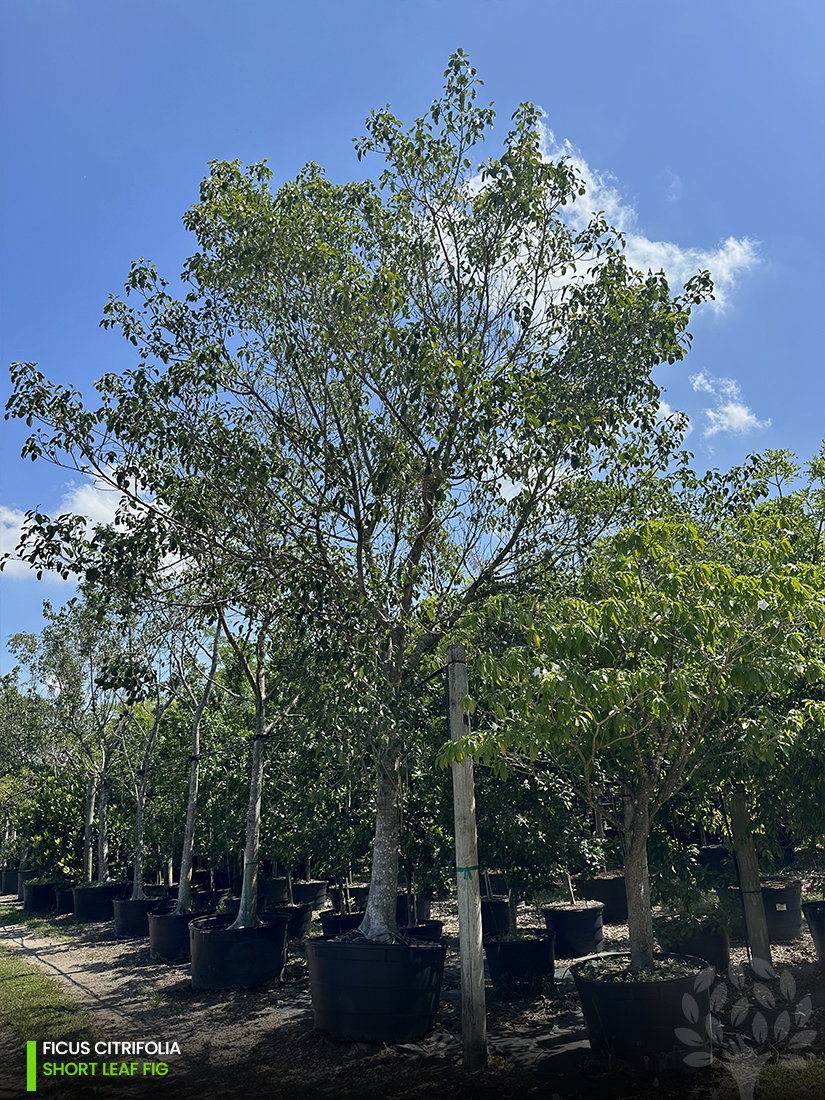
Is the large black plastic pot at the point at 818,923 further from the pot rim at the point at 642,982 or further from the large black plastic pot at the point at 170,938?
the large black plastic pot at the point at 170,938

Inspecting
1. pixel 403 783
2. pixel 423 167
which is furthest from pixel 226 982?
pixel 423 167

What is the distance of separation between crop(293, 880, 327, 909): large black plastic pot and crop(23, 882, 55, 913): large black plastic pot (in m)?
7.48

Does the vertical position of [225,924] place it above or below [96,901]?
above

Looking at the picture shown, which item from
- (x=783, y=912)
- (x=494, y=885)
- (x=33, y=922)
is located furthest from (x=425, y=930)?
(x=33, y=922)

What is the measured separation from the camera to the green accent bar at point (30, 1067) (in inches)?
225

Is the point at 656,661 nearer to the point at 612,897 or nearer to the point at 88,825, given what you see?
the point at 612,897

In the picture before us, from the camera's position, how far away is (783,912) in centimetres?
1057

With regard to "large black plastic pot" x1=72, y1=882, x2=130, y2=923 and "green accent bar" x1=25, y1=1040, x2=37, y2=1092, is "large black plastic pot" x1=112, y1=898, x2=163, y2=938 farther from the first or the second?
"green accent bar" x1=25, y1=1040, x2=37, y2=1092

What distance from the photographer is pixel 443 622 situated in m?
7.78

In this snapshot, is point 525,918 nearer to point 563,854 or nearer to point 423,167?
point 563,854

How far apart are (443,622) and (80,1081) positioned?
4862 millimetres

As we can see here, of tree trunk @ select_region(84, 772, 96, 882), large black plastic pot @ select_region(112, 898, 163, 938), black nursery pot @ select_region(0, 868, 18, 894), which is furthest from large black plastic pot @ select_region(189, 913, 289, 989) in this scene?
black nursery pot @ select_region(0, 868, 18, 894)

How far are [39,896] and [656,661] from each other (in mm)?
19631

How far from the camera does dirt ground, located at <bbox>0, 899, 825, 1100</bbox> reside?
17.8 feet
